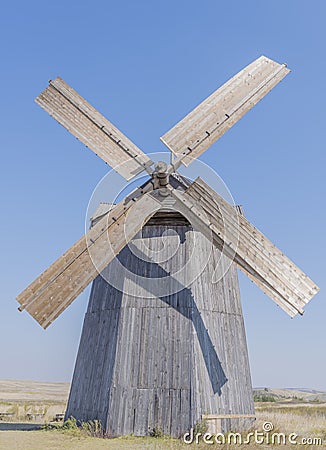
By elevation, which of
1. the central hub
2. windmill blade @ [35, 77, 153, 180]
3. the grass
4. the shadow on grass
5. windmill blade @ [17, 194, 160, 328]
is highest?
windmill blade @ [35, 77, 153, 180]

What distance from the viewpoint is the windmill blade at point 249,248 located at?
12.0 meters

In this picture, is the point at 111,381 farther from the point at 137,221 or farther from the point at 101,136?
the point at 101,136

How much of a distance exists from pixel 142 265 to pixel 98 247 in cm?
205

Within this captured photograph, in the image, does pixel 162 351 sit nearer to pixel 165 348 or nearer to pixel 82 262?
pixel 165 348

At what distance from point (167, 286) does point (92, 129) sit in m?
5.03

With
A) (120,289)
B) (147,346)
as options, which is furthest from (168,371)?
(120,289)

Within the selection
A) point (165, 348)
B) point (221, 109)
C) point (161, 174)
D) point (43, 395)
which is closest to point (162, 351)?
point (165, 348)

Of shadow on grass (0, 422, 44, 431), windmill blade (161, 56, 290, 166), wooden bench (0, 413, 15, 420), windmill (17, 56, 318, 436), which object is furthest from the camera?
wooden bench (0, 413, 15, 420)

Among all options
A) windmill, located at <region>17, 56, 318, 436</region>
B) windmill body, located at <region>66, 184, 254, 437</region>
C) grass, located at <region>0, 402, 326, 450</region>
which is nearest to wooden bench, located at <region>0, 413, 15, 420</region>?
windmill body, located at <region>66, 184, 254, 437</region>

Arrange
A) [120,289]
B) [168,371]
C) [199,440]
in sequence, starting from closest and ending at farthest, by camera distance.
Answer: [199,440]
[168,371]
[120,289]

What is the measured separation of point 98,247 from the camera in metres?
12.7

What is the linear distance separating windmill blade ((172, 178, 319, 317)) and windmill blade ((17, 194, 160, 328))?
1.18 m

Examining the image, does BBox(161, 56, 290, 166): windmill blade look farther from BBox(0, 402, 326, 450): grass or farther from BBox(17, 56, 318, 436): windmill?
BBox(0, 402, 326, 450): grass

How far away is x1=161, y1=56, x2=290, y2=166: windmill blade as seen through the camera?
13.1 meters
